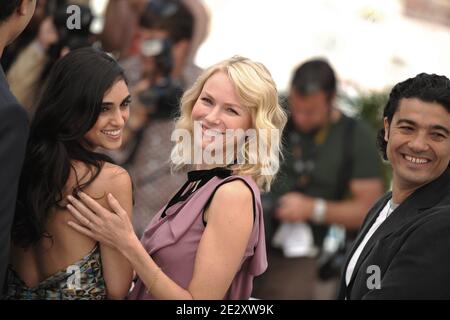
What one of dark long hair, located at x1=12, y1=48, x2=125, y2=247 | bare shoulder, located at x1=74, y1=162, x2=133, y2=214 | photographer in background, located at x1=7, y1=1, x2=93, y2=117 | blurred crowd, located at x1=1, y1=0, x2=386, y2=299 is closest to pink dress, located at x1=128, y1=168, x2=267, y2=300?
bare shoulder, located at x1=74, y1=162, x2=133, y2=214

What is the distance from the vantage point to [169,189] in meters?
4.47

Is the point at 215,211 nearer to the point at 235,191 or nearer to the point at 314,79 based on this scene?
the point at 235,191

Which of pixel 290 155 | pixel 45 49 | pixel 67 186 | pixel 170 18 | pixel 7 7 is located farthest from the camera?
pixel 170 18

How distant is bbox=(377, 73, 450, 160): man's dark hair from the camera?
252 centimetres

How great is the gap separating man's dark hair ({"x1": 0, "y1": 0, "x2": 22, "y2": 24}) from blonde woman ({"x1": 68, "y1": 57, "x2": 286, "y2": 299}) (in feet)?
1.68

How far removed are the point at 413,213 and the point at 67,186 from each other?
104cm

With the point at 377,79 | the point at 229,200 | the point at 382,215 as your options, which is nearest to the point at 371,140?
the point at 377,79

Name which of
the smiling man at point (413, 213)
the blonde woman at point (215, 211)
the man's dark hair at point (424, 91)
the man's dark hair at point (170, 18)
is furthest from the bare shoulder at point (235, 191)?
the man's dark hair at point (170, 18)

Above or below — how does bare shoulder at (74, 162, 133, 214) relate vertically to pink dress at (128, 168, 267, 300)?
above

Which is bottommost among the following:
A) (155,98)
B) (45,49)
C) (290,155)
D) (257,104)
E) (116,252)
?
(116,252)

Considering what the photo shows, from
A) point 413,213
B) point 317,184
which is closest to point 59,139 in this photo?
point 413,213

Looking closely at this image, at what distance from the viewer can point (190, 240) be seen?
227 centimetres

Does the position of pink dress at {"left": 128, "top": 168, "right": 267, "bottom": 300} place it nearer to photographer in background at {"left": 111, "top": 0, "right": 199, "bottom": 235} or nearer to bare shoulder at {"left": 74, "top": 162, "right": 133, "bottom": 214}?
bare shoulder at {"left": 74, "top": 162, "right": 133, "bottom": 214}

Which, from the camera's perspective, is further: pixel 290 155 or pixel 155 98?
pixel 155 98
